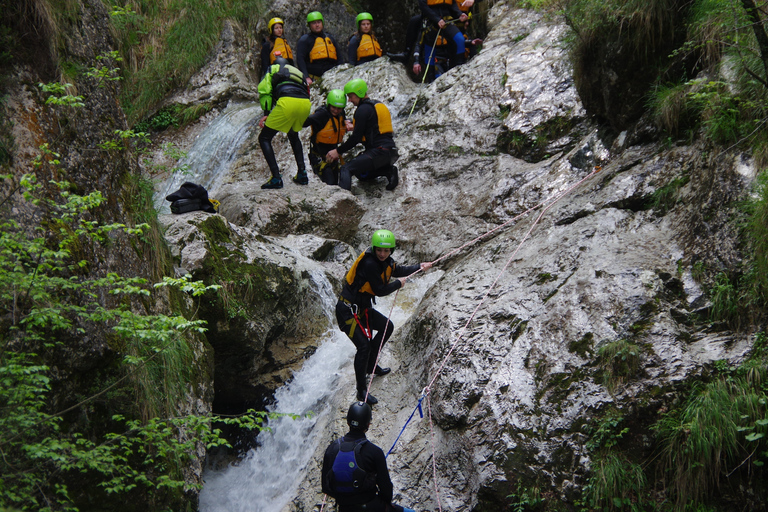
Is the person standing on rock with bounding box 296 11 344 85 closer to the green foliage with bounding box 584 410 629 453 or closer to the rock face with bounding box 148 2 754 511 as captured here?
the rock face with bounding box 148 2 754 511

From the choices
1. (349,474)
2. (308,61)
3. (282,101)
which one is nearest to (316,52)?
(308,61)

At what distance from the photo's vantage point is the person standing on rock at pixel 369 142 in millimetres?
9062

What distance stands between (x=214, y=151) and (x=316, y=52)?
10.7ft

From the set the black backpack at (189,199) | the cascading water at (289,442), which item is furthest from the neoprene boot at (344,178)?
the black backpack at (189,199)

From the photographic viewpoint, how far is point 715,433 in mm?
3803

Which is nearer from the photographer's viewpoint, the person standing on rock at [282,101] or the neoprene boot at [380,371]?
the neoprene boot at [380,371]

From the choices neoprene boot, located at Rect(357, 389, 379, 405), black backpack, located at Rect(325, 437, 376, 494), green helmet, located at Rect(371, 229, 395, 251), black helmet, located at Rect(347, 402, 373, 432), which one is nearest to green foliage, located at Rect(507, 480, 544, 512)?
black backpack, located at Rect(325, 437, 376, 494)

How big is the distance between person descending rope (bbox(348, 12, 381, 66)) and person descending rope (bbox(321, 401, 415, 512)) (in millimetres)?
9727

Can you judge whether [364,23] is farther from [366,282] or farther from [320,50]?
[366,282]

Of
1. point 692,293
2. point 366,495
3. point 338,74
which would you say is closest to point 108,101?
point 366,495

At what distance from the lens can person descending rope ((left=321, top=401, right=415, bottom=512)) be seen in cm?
411

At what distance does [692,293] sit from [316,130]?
21.9 ft

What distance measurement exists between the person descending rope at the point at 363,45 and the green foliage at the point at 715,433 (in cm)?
1013

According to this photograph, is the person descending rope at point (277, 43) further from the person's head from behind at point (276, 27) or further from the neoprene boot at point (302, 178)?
the neoprene boot at point (302, 178)
